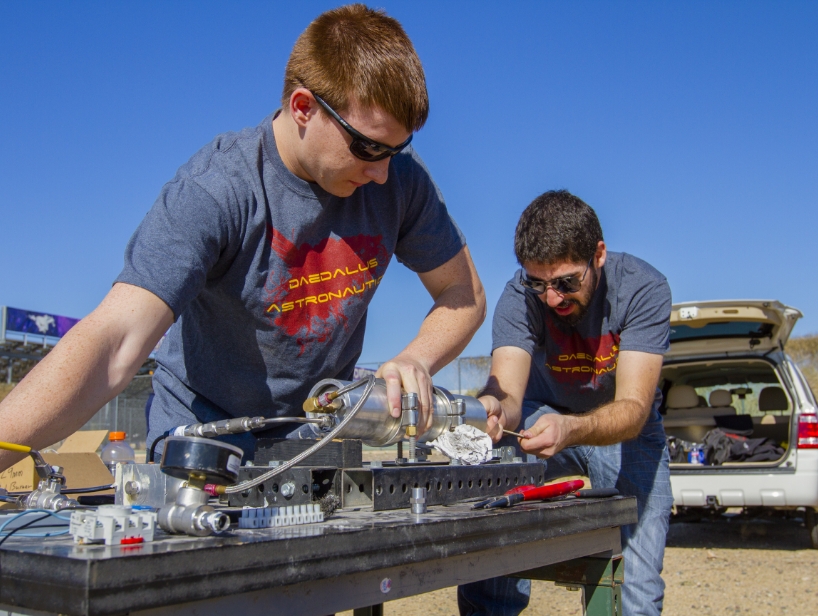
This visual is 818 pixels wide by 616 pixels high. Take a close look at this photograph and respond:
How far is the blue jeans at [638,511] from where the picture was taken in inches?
120

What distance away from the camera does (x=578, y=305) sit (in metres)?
3.39

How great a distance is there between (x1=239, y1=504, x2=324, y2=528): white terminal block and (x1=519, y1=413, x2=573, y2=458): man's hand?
4.39ft

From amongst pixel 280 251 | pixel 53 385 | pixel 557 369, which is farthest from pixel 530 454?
pixel 53 385

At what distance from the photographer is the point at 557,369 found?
3594mm

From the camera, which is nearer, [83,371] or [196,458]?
[196,458]

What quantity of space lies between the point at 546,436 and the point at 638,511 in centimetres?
119

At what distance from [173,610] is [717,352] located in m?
6.73

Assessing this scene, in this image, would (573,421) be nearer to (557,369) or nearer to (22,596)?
(557,369)

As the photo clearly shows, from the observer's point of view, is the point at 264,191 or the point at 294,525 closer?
the point at 294,525

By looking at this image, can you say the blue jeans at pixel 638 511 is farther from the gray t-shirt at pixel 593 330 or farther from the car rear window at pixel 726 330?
the car rear window at pixel 726 330

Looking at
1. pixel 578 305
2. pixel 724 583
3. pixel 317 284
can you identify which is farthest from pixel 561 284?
pixel 724 583

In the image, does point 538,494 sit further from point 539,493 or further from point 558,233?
point 558,233

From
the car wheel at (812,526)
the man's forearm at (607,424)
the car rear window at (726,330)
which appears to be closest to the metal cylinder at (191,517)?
the man's forearm at (607,424)

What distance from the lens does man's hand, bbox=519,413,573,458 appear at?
2549 millimetres
